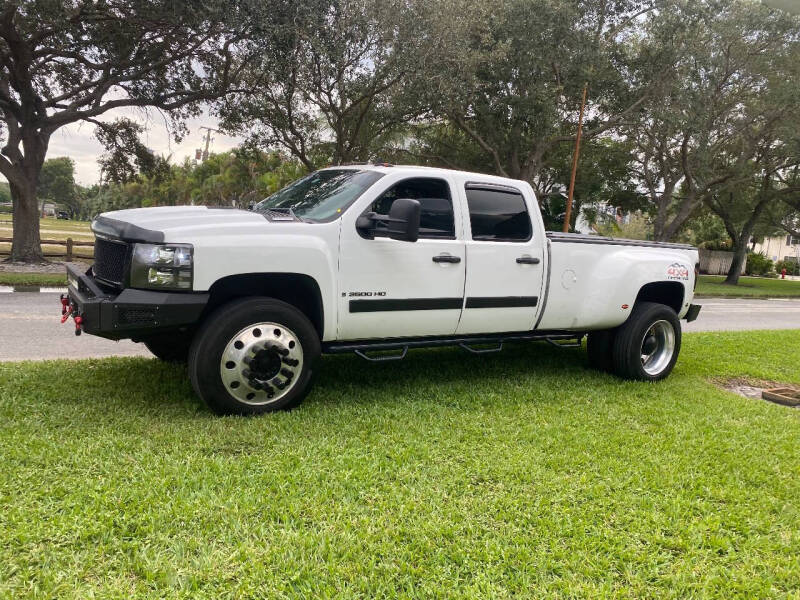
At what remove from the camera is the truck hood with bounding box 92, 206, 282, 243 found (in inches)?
147

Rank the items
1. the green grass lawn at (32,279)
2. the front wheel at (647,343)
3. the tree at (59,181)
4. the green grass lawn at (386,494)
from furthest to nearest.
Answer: the tree at (59,181), the green grass lawn at (32,279), the front wheel at (647,343), the green grass lawn at (386,494)

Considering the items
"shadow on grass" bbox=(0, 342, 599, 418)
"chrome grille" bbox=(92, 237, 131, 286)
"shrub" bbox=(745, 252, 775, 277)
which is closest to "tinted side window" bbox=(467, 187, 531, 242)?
"shadow on grass" bbox=(0, 342, 599, 418)

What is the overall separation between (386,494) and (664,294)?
4.53 m

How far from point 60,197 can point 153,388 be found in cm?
11606

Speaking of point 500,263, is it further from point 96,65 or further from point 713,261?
point 713,261

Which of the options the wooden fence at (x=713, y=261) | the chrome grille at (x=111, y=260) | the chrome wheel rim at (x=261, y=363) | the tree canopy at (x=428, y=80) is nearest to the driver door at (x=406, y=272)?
the chrome wheel rim at (x=261, y=363)

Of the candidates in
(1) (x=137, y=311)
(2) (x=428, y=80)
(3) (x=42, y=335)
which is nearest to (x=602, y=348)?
(1) (x=137, y=311)

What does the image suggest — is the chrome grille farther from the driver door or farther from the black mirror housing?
the black mirror housing

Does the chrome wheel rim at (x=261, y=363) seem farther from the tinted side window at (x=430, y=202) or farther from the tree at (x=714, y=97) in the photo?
the tree at (x=714, y=97)

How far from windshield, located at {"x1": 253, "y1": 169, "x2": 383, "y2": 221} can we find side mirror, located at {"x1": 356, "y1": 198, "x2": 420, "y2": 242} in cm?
24

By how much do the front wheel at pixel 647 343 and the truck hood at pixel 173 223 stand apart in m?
3.69

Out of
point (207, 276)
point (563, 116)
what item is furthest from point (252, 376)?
point (563, 116)

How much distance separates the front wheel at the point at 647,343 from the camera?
19.0 feet

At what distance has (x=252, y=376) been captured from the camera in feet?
13.3
